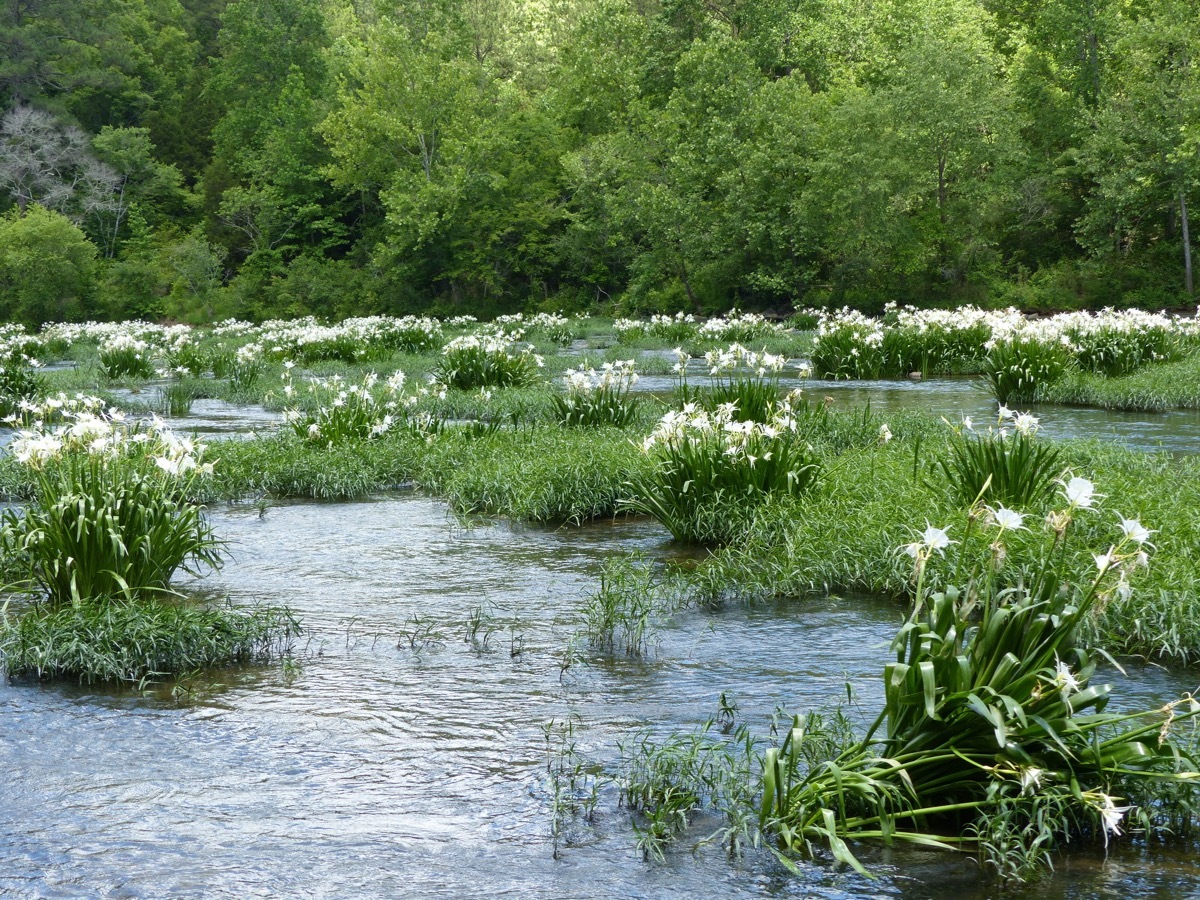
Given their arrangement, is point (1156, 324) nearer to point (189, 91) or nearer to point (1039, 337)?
point (1039, 337)

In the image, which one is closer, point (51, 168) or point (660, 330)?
point (660, 330)

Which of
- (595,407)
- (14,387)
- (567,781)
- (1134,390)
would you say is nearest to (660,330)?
(1134,390)

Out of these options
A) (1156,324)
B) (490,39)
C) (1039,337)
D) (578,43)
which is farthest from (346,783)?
(490,39)

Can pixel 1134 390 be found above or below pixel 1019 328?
below

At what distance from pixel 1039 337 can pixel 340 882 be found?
13.9 m

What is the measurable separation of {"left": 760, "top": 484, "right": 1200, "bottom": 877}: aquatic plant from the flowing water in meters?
0.12

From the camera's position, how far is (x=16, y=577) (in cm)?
668

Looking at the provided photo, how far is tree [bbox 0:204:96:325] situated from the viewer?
44.3 m

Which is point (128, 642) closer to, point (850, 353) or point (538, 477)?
point (538, 477)

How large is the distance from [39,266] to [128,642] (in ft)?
145

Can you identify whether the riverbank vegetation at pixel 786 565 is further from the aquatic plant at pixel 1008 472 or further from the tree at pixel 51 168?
the tree at pixel 51 168

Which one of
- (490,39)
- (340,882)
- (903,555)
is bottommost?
(340,882)

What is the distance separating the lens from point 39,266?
44344mm

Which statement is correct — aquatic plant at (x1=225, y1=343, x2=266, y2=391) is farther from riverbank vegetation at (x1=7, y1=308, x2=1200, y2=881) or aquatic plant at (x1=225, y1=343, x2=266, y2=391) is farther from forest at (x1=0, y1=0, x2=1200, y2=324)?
forest at (x1=0, y1=0, x2=1200, y2=324)
